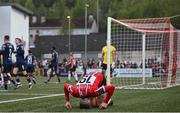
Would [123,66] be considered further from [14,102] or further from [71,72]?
[14,102]

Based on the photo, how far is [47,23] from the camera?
139m

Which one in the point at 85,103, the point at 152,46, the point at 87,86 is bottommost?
the point at 85,103

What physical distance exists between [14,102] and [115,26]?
1033 cm

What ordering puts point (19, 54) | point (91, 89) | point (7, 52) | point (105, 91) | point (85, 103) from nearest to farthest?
point (91, 89) < point (105, 91) < point (85, 103) < point (7, 52) < point (19, 54)

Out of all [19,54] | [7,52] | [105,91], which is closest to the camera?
→ [105,91]

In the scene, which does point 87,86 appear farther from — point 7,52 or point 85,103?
point 7,52

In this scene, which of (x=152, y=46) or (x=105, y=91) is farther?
(x=152, y=46)

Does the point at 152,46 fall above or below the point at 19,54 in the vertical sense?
above

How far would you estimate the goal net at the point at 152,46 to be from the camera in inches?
906

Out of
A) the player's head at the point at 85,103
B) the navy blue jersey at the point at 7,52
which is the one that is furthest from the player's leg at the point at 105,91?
the navy blue jersey at the point at 7,52

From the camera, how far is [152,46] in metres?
28.1

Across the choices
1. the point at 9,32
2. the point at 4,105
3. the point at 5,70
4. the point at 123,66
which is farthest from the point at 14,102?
the point at 9,32

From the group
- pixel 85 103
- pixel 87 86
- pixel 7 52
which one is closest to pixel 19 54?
pixel 7 52

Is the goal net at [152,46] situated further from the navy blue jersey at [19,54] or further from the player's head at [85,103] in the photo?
the player's head at [85,103]
